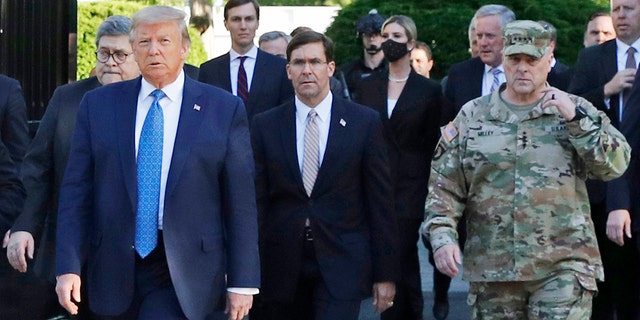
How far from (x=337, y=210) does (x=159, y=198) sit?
1575mm

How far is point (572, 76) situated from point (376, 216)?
7.49 ft

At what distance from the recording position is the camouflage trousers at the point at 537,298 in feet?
21.6

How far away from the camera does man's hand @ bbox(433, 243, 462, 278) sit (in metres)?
6.52

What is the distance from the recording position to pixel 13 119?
7762 millimetres

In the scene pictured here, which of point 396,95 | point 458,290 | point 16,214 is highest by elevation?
point 396,95

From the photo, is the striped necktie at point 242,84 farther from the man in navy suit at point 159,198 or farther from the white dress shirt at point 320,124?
the man in navy suit at point 159,198

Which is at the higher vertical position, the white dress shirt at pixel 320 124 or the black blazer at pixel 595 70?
the black blazer at pixel 595 70

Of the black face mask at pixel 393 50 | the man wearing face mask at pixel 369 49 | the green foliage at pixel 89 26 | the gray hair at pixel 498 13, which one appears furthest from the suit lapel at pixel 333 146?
the green foliage at pixel 89 26

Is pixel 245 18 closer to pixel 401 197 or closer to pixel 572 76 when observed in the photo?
pixel 401 197

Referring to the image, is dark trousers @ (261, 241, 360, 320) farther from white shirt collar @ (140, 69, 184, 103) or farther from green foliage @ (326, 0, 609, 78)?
green foliage @ (326, 0, 609, 78)

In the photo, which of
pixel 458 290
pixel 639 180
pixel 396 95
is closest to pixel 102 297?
pixel 639 180

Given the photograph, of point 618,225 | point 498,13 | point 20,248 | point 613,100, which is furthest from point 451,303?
point 20,248

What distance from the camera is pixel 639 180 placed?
7.79 m

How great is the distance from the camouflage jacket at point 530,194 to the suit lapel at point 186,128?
1302 mm
